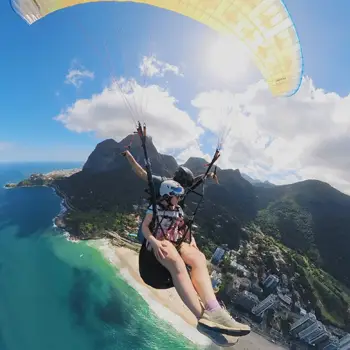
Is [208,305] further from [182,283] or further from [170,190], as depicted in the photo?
[170,190]

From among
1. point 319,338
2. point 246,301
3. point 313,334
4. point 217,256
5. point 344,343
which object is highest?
point 217,256

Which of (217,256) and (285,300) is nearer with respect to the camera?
(285,300)

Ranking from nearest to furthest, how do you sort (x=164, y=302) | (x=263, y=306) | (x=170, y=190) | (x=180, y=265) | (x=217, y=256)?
1. (x=180, y=265)
2. (x=170, y=190)
3. (x=164, y=302)
4. (x=263, y=306)
5. (x=217, y=256)

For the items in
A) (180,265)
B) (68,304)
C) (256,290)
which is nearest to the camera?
(180,265)

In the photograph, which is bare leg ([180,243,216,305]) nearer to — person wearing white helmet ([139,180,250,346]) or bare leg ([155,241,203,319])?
person wearing white helmet ([139,180,250,346])

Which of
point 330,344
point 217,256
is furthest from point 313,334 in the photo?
point 217,256

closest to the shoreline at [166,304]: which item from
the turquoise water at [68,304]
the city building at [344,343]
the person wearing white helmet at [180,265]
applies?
the turquoise water at [68,304]

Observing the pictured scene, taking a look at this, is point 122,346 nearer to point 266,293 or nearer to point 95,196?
point 266,293

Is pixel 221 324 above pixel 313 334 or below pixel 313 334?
above
